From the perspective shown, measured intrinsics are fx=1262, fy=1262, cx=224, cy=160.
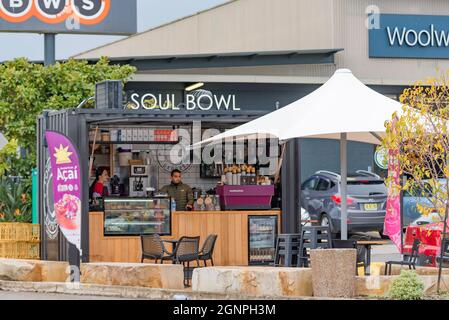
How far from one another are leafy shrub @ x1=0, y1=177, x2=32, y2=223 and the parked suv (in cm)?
928

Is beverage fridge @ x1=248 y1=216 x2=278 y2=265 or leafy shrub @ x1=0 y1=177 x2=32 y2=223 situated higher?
leafy shrub @ x1=0 y1=177 x2=32 y2=223

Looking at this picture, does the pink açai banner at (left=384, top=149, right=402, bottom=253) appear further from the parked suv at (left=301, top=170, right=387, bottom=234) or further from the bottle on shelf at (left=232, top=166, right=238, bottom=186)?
the parked suv at (left=301, top=170, right=387, bottom=234)

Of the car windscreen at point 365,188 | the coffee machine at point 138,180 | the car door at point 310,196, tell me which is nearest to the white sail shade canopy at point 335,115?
the coffee machine at point 138,180

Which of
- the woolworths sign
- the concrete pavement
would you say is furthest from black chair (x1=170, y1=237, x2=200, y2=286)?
the woolworths sign

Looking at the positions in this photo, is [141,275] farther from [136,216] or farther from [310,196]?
[310,196]

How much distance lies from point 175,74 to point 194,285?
66.1ft

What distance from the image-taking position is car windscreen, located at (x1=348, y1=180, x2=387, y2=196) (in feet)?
95.9

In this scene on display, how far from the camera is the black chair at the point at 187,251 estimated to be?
18562 millimetres

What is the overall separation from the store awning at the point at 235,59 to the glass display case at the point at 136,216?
51.7 feet

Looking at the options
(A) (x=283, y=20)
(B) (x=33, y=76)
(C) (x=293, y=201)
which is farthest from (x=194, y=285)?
(A) (x=283, y=20)

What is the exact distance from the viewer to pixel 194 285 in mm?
16391

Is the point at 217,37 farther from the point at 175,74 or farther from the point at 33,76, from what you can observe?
the point at 33,76

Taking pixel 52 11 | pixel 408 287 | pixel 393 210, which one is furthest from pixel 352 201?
pixel 408 287
